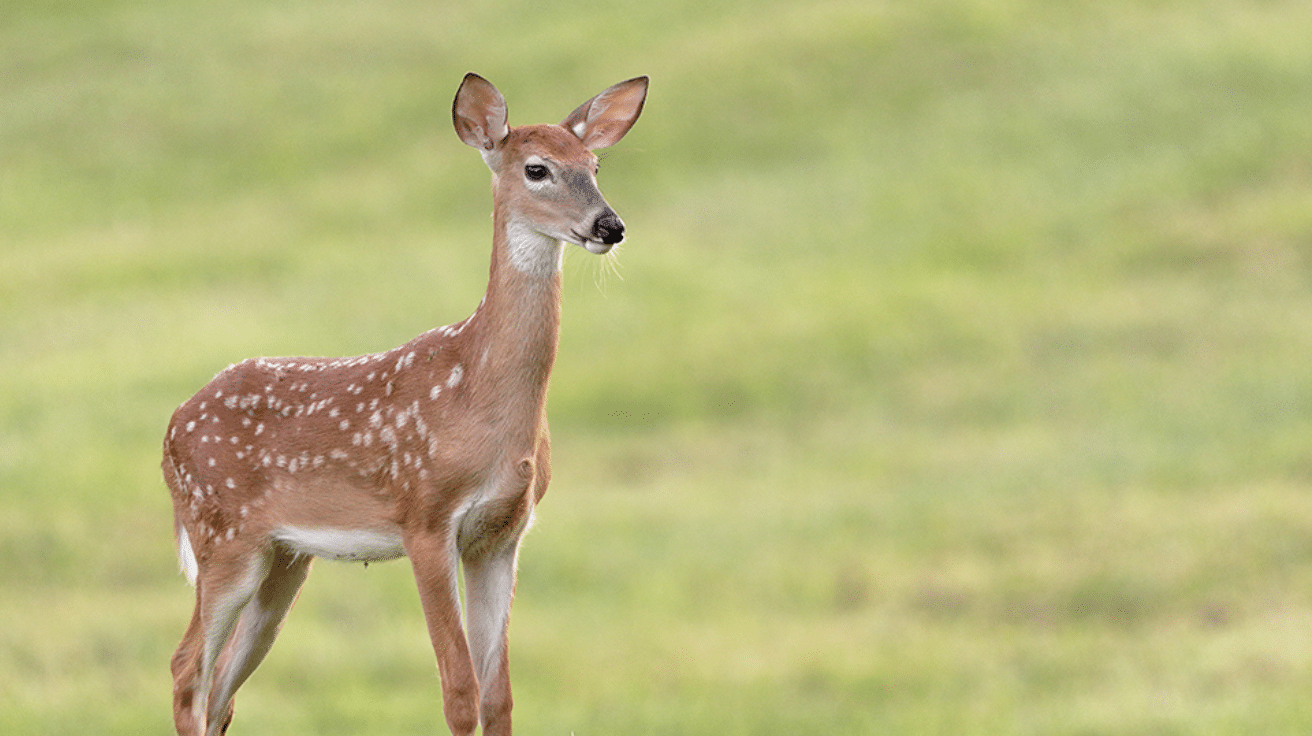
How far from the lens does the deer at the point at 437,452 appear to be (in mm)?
5344

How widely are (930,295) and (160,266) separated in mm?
14283

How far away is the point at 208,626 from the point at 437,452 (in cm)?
104

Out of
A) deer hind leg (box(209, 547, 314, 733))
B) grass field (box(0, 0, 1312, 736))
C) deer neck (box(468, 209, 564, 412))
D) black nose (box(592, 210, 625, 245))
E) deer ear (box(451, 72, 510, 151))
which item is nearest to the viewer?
black nose (box(592, 210, 625, 245))

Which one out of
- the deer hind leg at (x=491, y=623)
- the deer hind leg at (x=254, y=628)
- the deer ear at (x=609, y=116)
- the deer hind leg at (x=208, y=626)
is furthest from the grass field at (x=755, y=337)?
the deer hind leg at (x=208, y=626)

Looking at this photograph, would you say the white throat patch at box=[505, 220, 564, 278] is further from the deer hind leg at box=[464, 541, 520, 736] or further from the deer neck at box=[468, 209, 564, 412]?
the deer hind leg at box=[464, 541, 520, 736]

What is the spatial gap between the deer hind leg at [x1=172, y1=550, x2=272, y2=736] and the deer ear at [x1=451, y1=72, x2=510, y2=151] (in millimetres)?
1578

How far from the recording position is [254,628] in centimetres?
593

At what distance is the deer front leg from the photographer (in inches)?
208

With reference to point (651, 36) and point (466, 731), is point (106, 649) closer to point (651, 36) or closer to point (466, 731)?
point (466, 731)

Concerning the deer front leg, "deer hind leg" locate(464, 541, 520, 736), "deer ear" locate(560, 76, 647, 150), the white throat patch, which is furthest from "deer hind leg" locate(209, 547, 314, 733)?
"deer ear" locate(560, 76, 647, 150)

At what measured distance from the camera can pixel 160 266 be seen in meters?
31.3

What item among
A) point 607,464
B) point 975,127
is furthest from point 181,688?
point 975,127

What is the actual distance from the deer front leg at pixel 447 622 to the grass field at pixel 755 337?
148 cm

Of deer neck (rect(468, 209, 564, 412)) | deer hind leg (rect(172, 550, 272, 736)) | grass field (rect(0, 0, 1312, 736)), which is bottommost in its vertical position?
deer hind leg (rect(172, 550, 272, 736))
